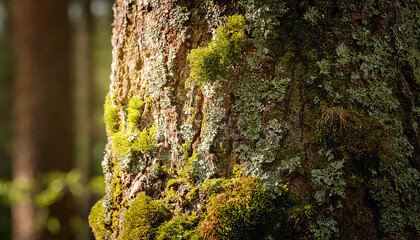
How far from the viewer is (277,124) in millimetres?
1303

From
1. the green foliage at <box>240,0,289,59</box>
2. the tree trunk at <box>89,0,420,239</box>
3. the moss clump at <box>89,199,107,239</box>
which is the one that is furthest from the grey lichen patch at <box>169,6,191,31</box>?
the moss clump at <box>89,199,107,239</box>

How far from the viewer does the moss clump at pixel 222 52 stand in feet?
4.40

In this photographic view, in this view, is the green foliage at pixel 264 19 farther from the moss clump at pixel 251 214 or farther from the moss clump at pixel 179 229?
the moss clump at pixel 179 229

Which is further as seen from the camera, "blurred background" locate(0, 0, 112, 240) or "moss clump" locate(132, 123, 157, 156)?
"blurred background" locate(0, 0, 112, 240)

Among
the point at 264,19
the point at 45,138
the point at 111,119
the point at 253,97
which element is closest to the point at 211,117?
the point at 253,97

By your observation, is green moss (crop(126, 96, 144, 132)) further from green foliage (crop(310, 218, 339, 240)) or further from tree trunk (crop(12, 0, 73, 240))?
tree trunk (crop(12, 0, 73, 240))

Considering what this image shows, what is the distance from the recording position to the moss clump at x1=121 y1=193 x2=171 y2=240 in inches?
53.1

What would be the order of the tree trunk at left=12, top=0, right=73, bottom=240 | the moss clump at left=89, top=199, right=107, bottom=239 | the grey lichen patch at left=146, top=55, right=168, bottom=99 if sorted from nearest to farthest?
the grey lichen patch at left=146, top=55, right=168, bottom=99, the moss clump at left=89, top=199, right=107, bottom=239, the tree trunk at left=12, top=0, right=73, bottom=240

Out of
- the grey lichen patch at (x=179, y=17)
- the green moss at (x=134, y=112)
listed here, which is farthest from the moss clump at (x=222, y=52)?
the green moss at (x=134, y=112)

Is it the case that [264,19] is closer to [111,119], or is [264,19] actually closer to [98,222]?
[111,119]

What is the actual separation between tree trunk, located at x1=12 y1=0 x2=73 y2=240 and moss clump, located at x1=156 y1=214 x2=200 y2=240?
4.73 m

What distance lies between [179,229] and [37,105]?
4948mm

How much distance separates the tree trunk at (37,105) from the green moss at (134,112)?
4534 mm

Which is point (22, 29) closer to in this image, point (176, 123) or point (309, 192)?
point (176, 123)
